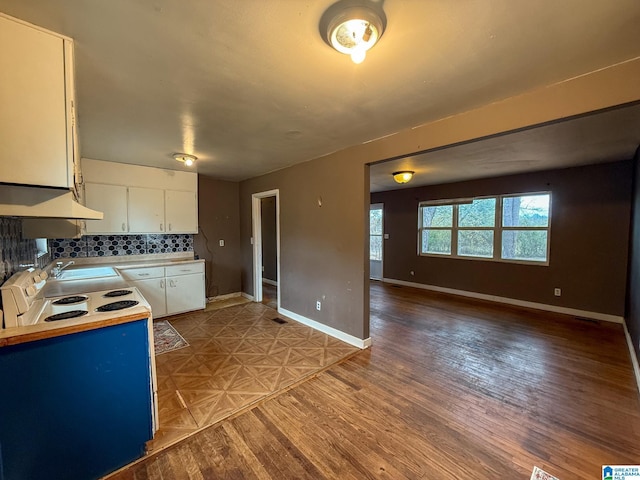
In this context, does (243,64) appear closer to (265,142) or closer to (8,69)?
(8,69)

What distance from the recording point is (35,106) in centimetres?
120

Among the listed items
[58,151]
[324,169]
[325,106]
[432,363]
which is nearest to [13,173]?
[58,151]

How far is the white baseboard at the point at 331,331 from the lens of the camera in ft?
10.4

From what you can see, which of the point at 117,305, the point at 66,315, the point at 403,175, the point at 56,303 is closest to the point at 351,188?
the point at 403,175

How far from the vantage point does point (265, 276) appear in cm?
711

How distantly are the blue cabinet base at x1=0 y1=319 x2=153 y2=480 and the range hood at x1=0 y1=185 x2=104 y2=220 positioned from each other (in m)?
0.67

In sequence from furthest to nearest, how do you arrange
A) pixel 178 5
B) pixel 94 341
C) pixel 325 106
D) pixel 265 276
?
pixel 265 276 → pixel 325 106 → pixel 94 341 → pixel 178 5

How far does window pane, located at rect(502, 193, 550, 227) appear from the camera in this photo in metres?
4.66

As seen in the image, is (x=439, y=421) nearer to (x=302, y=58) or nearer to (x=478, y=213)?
(x=302, y=58)

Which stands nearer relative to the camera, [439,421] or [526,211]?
[439,421]

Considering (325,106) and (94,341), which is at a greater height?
(325,106)

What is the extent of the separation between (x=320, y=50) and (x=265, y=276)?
6.19 meters

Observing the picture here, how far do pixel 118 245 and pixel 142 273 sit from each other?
28.5 inches

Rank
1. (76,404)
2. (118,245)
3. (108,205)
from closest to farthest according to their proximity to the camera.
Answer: (76,404), (108,205), (118,245)
